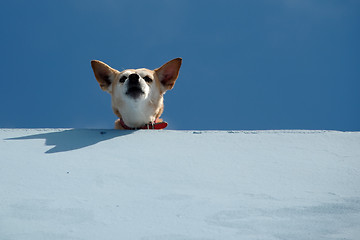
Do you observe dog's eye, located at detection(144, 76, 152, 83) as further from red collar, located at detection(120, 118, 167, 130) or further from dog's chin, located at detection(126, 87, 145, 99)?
red collar, located at detection(120, 118, 167, 130)

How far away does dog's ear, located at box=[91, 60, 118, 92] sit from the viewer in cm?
372

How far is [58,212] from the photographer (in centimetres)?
173

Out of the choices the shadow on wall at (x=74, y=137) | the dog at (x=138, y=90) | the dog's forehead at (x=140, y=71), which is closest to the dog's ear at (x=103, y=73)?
the dog at (x=138, y=90)

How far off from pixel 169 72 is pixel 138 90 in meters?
0.51

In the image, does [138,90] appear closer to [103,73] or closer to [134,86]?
[134,86]

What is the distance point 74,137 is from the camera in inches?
126

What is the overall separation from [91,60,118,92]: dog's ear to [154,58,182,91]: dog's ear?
0.45 meters

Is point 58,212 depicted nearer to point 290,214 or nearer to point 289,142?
point 290,214

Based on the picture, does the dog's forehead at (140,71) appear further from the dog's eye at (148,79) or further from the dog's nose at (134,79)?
the dog's nose at (134,79)

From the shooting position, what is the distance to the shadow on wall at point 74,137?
9.59ft

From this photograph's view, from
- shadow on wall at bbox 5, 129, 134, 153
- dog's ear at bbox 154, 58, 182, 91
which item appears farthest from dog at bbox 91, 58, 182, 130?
shadow on wall at bbox 5, 129, 134, 153

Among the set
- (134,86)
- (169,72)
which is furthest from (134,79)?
(169,72)

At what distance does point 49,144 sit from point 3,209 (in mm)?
1265

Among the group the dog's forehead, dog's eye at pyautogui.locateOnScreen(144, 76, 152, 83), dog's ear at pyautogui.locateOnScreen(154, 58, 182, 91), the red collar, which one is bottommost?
the red collar
